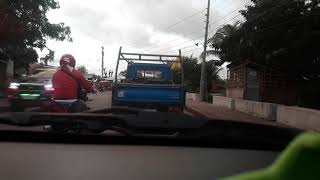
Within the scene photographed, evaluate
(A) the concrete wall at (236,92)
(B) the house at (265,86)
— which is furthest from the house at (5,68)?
(B) the house at (265,86)

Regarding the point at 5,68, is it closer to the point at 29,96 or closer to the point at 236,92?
the point at 236,92

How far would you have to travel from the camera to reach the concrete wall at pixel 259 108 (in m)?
23.7

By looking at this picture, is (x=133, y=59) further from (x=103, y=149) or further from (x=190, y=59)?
(x=190, y=59)

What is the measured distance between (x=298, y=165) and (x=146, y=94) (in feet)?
47.2

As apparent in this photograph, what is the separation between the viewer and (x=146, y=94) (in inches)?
598

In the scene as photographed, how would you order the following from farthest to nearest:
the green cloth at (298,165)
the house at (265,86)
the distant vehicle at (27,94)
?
the house at (265,86) → the distant vehicle at (27,94) → the green cloth at (298,165)

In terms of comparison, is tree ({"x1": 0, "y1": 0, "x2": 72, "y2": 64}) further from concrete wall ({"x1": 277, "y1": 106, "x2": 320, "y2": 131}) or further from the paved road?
concrete wall ({"x1": 277, "y1": 106, "x2": 320, "y2": 131})

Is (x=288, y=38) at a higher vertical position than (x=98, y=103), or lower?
higher

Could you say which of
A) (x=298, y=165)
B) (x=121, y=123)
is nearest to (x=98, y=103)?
(x=121, y=123)

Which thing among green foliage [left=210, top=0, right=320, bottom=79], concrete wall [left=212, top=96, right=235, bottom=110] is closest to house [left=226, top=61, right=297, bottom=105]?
concrete wall [left=212, top=96, right=235, bottom=110]

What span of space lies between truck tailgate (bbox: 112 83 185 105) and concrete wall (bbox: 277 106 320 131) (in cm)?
499

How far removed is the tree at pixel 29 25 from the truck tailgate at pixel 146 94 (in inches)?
683

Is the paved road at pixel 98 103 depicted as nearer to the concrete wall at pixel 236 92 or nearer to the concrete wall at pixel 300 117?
the concrete wall at pixel 300 117

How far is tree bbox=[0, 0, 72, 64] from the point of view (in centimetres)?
3269
